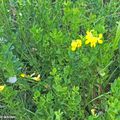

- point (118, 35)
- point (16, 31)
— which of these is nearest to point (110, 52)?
point (118, 35)

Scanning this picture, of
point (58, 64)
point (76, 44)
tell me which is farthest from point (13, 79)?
point (76, 44)

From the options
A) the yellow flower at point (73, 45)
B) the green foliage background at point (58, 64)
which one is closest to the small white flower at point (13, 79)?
the green foliage background at point (58, 64)

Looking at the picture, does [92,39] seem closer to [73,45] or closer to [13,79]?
[73,45]

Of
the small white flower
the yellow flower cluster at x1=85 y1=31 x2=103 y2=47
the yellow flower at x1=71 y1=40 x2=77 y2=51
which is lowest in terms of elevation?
the small white flower

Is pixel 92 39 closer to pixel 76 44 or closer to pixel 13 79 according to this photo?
pixel 76 44

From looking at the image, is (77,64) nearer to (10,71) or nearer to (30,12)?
(10,71)

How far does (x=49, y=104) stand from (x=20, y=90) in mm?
313

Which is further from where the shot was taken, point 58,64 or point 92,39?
point 58,64

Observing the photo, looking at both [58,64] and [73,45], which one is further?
[58,64]

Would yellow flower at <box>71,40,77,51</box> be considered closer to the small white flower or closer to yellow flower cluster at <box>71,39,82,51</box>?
yellow flower cluster at <box>71,39,82,51</box>

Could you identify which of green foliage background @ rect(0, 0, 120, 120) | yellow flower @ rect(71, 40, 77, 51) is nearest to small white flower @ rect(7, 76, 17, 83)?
green foliage background @ rect(0, 0, 120, 120)

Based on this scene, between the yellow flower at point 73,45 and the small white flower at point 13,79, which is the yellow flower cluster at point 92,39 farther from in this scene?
the small white flower at point 13,79

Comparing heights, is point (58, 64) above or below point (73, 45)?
below

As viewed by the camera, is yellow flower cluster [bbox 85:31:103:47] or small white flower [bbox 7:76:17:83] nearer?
yellow flower cluster [bbox 85:31:103:47]
